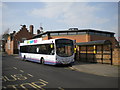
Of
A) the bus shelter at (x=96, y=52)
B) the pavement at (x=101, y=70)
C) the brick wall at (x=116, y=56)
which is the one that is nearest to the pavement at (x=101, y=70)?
the pavement at (x=101, y=70)

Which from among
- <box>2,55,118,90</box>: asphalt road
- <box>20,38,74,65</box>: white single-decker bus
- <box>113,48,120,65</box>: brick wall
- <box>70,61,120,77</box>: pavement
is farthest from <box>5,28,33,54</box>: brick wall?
<box>2,55,118,90</box>: asphalt road

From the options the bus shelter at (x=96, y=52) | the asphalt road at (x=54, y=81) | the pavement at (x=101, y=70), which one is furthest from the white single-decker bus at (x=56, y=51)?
the asphalt road at (x=54, y=81)

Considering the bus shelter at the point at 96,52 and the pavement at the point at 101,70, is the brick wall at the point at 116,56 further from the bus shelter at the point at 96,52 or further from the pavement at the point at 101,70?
the pavement at the point at 101,70

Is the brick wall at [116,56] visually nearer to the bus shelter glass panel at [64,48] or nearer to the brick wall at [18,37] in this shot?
the bus shelter glass panel at [64,48]

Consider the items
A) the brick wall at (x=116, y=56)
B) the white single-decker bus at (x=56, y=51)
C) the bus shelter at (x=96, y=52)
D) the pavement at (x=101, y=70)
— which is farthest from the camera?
the bus shelter at (x=96, y=52)

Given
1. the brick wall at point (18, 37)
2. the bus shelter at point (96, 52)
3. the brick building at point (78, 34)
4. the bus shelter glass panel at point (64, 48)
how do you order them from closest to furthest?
the bus shelter glass panel at point (64, 48) → the bus shelter at point (96, 52) → the brick building at point (78, 34) → the brick wall at point (18, 37)

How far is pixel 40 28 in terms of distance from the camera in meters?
67.4

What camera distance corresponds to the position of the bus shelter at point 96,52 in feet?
56.2

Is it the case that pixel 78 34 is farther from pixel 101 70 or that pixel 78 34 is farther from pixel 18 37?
pixel 101 70

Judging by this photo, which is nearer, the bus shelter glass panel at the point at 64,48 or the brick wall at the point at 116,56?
the bus shelter glass panel at the point at 64,48

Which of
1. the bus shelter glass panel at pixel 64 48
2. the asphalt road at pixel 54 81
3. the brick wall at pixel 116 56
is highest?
the bus shelter glass panel at pixel 64 48

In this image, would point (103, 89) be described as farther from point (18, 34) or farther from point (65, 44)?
point (18, 34)

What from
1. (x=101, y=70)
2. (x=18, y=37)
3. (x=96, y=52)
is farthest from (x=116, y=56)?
(x=18, y=37)

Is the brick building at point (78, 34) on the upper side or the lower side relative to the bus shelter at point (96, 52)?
upper
